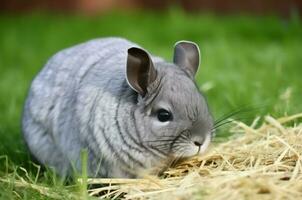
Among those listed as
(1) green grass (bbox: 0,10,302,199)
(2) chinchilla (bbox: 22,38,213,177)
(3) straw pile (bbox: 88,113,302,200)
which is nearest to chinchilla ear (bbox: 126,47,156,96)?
(2) chinchilla (bbox: 22,38,213,177)

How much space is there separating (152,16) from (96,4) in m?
1.22

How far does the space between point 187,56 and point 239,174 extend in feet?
2.67

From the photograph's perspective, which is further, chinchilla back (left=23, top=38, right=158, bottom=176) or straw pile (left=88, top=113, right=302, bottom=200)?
chinchilla back (left=23, top=38, right=158, bottom=176)

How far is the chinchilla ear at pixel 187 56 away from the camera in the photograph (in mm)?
3906

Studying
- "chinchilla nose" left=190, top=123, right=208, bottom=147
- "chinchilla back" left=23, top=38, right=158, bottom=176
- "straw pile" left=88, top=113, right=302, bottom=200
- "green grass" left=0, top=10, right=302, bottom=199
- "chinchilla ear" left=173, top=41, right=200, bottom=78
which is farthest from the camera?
"green grass" left=0, top=10, right=302, bottom=199

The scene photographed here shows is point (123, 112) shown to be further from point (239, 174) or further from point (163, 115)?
point (239, 174)

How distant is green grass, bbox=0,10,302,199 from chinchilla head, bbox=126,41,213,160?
1.65 ft

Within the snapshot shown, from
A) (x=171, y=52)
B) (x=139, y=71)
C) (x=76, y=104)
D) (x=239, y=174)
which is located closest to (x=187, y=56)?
(x=139, y=71)

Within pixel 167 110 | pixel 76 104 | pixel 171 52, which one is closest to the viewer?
pixel 167 110

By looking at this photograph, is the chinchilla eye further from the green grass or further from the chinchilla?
the green grass

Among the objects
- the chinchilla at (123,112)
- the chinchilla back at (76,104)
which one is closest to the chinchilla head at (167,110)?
the chinchilla at (123,112)

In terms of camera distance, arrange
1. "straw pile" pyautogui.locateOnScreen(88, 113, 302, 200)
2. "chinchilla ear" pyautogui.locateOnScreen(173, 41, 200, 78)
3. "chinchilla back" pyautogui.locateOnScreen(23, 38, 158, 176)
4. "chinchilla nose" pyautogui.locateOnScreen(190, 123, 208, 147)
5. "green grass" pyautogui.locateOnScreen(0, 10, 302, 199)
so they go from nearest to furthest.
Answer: "straw pile" pyautogui.locateOnScreen(88, 113, 302, 200) → "chinchilla nose" pyautogui.locateOnScreen(190, 123, 208, 147) → "chinchilla back" pyautogui.locateOnScreen(23, 38, 158, 176) → "chinchilla ear" pyautogui.locateOnScreen(173, 41, 200, 78) → "green grass" pyautogui.locateOnScreen(0, 10, 302, 199)

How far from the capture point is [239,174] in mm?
3447

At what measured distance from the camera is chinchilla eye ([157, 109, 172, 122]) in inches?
140
